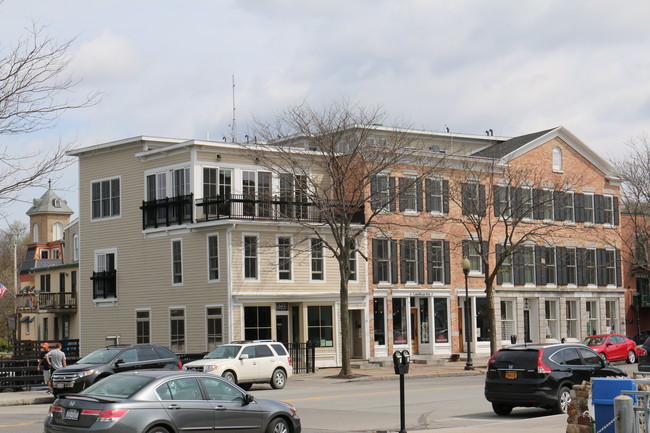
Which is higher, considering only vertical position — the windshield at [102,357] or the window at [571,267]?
the window at [571,267]

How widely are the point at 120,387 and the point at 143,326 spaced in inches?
1195

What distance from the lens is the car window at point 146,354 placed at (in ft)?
93.9

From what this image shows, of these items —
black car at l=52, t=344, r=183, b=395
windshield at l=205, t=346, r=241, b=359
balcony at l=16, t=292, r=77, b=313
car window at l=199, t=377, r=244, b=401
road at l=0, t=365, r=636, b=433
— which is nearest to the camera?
car window at l=199, t=377, r=244, b=401

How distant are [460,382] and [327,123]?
1178cm

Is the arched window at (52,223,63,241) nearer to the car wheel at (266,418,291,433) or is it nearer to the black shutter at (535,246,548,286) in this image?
the black shutter at (535,246,548,286)

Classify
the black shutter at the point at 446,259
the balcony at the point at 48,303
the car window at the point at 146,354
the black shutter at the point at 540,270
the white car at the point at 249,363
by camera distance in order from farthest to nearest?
the balcony at the point at 48,303 < the black shutter at the point at 540,270 < the black shutter at the point at 446,259 < the white car at the point at 249,363 < the car window at the point at 146,354

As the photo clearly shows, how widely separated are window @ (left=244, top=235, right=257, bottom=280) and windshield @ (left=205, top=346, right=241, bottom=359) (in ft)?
33.0

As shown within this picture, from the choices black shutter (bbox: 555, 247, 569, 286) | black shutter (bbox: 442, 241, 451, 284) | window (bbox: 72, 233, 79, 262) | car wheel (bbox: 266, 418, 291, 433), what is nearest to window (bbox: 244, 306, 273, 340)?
black shutter (bbox: 442, 241, 451, 284)

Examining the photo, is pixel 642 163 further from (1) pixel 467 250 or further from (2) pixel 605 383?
(2) pixel 605 383

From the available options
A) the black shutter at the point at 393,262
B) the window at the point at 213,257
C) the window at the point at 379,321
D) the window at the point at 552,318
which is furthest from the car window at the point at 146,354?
the window at the point at 552,318

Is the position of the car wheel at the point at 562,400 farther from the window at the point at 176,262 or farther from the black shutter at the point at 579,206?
the black shutter at the point at 579,206

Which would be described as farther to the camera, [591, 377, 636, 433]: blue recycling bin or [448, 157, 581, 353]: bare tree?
[448, 157, 581, 353]: bare tree

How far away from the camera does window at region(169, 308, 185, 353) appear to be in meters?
41.6

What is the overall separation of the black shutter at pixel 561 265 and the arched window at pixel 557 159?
4.65m
